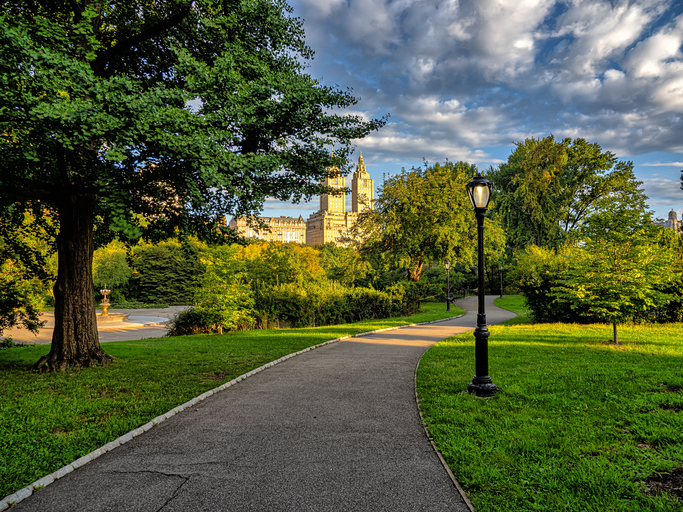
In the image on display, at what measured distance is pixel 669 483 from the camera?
3.50 meters

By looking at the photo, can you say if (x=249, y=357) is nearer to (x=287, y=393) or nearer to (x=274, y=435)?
(x=287, y=393)

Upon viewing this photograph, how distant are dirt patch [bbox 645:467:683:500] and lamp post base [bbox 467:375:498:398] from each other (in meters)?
2.71

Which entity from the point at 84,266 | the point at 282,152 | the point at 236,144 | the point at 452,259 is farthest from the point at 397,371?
the point at 452,259

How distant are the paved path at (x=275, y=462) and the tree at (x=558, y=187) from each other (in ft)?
122

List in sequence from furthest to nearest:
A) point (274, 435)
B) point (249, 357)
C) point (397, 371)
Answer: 1. point (249, 357)
2. point (397, 371)
3. point (274, 435)

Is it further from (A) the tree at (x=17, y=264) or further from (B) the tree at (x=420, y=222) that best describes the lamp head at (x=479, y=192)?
(B) the tree at (x=420, y=222)

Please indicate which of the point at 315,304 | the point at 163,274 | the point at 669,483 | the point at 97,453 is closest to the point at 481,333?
the point at 669,483

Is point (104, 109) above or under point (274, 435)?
above

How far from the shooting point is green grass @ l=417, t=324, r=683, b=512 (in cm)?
340

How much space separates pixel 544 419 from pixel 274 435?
355cm

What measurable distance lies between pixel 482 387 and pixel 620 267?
26.1 ft

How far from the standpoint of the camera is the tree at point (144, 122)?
20.1 ft

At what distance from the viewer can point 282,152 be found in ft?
29.2

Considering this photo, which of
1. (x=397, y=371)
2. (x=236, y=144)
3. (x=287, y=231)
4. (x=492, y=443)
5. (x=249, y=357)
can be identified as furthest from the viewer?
(x=287, y=231)
